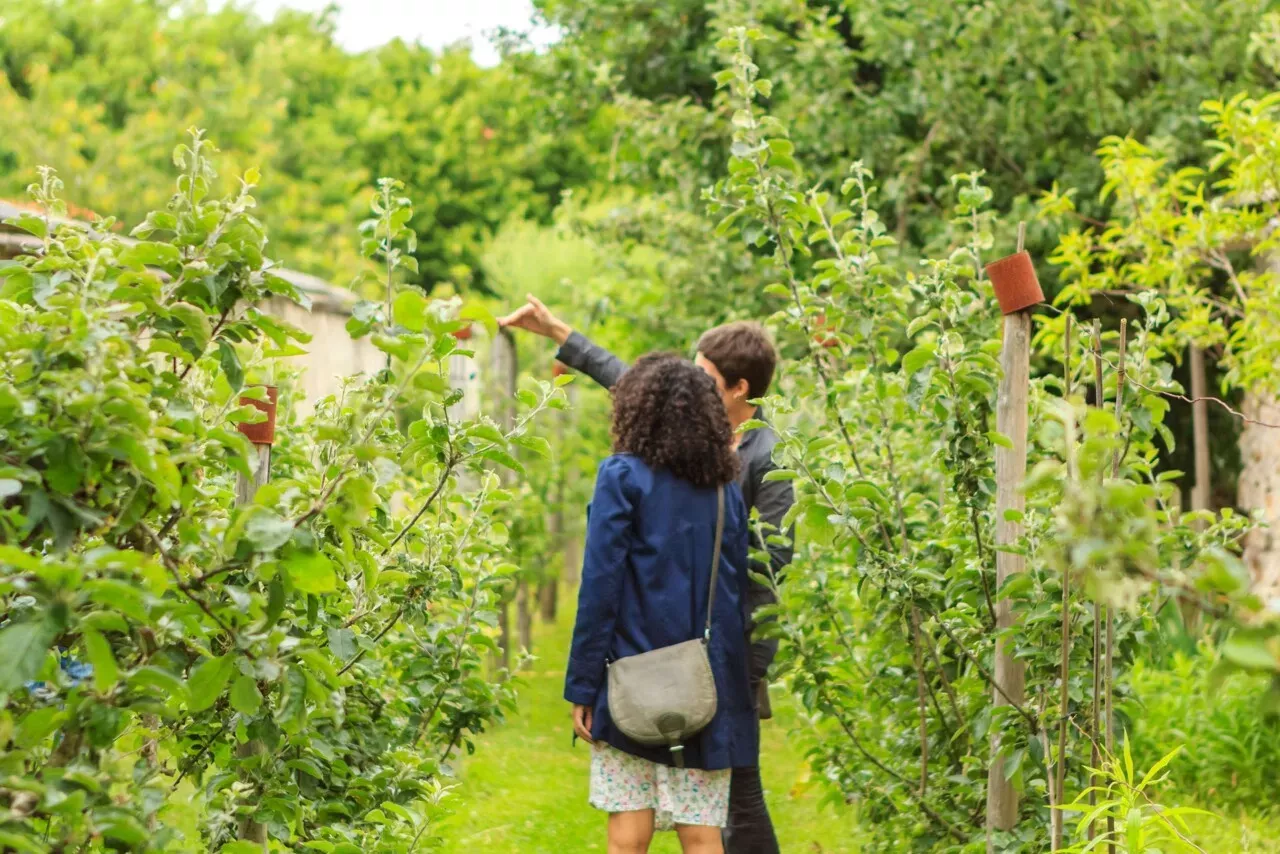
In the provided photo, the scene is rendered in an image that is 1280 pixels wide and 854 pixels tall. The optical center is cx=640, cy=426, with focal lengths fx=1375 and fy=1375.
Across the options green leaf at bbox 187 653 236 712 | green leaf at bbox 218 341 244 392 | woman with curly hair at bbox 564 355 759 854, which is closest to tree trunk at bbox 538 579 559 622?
woman with curly hair at bbox 564 355 759 854

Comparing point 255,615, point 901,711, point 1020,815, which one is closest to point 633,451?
point 901,711

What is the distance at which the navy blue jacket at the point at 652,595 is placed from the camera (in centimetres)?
357

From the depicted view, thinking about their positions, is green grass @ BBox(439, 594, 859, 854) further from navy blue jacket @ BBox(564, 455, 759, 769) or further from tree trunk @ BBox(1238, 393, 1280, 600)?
tree trunk @ BBox(1238, 393, 1280, 600)

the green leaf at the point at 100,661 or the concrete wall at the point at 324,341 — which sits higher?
the concrete wall at the point at 324,341

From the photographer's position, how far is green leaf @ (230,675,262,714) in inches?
71.9

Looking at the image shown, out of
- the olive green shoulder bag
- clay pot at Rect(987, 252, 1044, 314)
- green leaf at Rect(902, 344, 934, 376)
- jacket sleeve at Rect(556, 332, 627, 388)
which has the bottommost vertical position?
the olive green shoulder bag

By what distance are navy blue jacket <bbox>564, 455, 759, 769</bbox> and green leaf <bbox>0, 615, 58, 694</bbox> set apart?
2.01 metres

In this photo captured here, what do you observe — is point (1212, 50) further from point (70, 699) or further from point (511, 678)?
point (70, 699)

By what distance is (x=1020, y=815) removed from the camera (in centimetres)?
314

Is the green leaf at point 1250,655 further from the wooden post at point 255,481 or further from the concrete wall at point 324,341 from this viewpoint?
the concrete wall at point 324,341

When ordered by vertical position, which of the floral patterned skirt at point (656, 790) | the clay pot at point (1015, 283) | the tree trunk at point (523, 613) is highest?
the clay pot at point (1015, 283)

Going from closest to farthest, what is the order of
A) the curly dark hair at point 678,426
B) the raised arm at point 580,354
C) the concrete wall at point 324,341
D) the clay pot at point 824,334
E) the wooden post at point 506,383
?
the clay pot at point 824,334 < the curly dark hair at point 678,426 < the raised arm at point 580,354 < the concrete wall at point 324,341 < the wooden post at point 506,383

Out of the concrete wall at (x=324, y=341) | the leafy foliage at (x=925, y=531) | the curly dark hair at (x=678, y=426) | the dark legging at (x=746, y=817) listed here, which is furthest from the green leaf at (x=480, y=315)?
the concrete wall at (x=324, y=341)

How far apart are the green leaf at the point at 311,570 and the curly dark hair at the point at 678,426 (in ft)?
5.94
